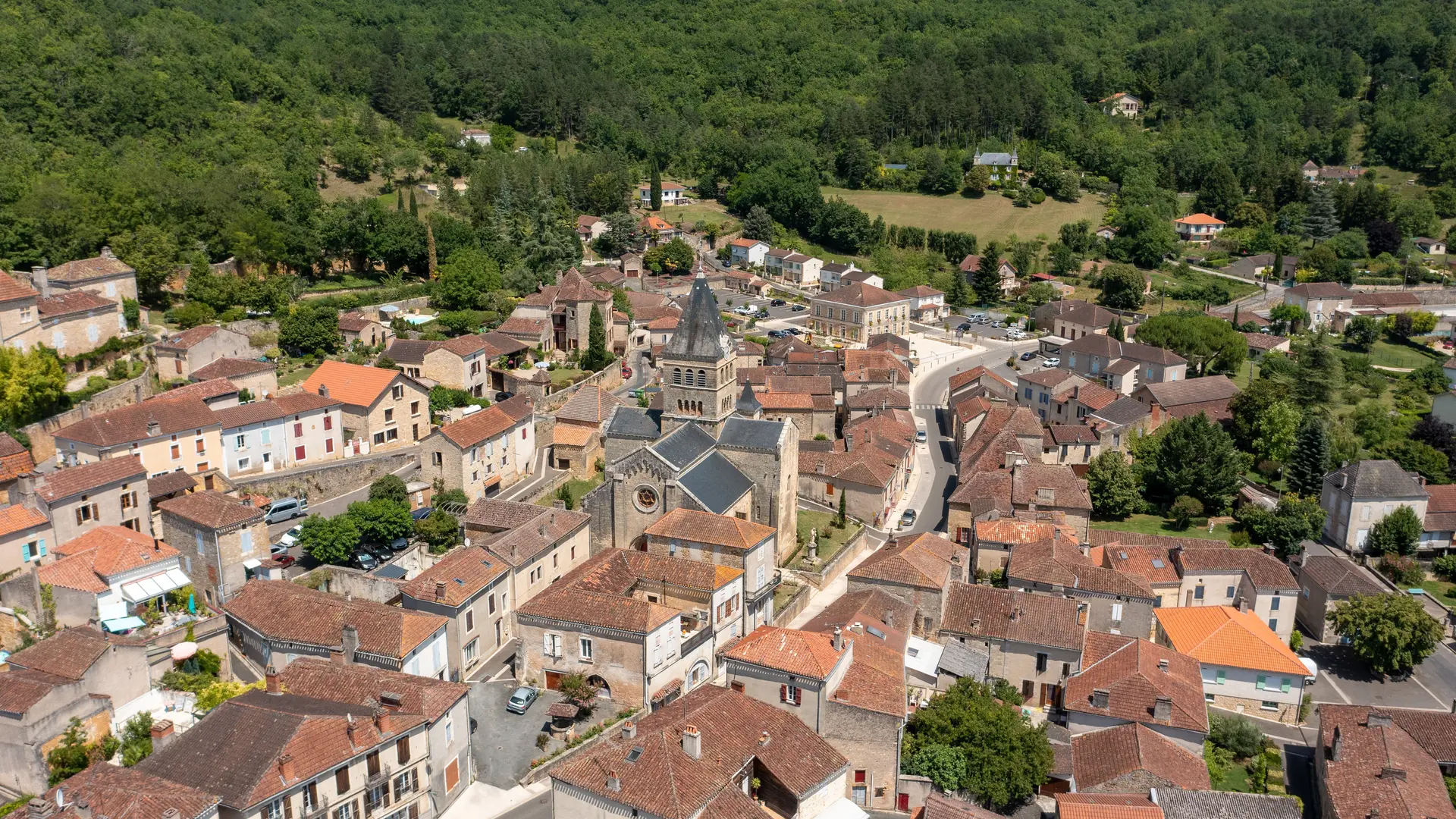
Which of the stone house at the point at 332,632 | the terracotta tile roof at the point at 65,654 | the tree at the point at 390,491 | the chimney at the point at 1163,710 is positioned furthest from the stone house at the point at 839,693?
the terracotta tile roof at the point at 65,654

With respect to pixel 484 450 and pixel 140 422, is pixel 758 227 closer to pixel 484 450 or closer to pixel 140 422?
pixel 484 450

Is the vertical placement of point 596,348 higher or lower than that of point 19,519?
higher

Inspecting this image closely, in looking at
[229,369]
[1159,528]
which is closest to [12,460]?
[229,369]

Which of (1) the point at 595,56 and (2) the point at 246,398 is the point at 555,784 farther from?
(1) the point at 595,56

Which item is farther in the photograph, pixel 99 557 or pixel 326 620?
pixel 99 557

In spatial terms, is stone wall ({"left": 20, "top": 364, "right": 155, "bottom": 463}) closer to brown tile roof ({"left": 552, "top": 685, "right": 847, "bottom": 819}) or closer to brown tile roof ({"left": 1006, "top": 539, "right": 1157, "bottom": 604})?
brown tile roof ({"left": 552, "top": 685, "right": 847, "bottom": 819})

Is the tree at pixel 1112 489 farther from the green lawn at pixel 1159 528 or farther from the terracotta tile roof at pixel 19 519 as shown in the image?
the terracotta tile roof at pixel 19 519

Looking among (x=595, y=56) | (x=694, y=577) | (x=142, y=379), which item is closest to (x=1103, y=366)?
(x=694, y=577)
